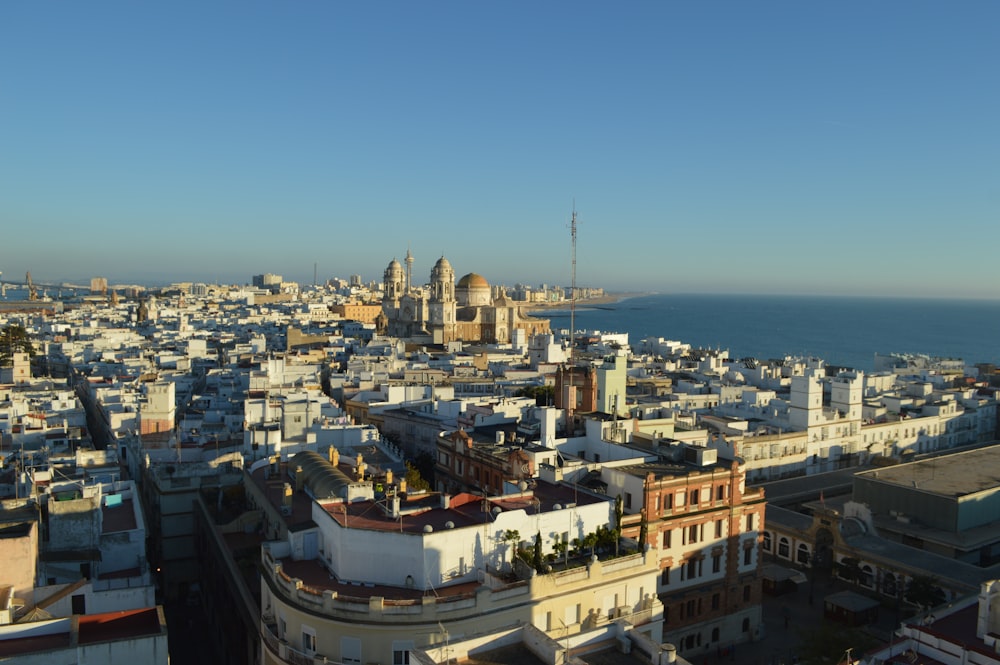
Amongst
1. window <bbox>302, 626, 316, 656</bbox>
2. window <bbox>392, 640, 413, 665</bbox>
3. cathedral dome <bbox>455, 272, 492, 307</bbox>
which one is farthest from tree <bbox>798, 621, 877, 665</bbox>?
cathedral dome <bbox>455, 272, 492, 307</bbox>

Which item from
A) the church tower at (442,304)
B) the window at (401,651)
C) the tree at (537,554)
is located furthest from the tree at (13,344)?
the window at (401,651)

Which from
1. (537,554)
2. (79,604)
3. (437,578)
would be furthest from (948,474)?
(79,604)

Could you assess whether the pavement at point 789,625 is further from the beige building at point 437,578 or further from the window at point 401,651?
the window at point 401,651

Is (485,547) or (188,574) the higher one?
(485,547)

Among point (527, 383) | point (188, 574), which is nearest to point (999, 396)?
point (527, 383)

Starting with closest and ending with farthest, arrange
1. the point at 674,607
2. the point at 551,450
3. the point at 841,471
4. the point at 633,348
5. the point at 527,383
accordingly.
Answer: the point at 674,607
the point at 551,450
the point at 841,471
the point at 527,383
the point at 633,348

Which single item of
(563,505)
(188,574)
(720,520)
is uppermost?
(563,505)

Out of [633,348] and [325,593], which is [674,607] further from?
[633,348]
